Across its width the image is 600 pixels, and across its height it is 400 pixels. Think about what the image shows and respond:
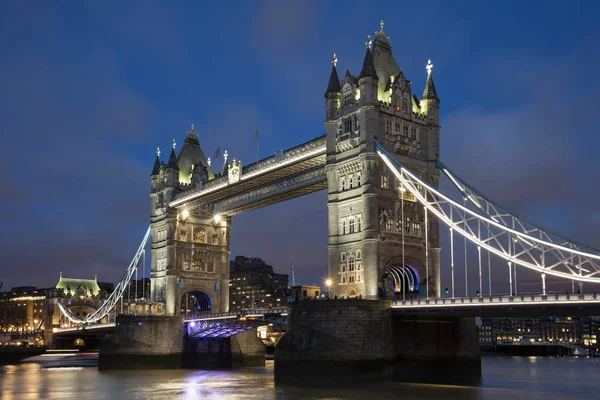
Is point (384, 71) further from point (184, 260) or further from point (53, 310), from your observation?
point (53, 310)

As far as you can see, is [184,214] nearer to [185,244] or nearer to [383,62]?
[185,244]

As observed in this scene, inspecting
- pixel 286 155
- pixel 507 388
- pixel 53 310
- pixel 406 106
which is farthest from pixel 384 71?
pixel 53 310

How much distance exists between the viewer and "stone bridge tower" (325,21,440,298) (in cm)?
5628

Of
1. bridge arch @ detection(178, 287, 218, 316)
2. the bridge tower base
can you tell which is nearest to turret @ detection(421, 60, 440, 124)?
the bridge tower base

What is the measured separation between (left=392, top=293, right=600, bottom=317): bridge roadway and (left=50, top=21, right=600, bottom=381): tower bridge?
0.27 feet

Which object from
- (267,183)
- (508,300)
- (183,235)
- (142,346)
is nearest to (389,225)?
(508,300)

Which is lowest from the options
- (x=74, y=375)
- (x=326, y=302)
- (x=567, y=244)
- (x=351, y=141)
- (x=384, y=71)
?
(x=74, y=375)

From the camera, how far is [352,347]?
4953 cm

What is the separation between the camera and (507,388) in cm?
5006

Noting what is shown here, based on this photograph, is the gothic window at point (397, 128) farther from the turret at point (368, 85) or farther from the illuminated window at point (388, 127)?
the turret at point (368, 85)

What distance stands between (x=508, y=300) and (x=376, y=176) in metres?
16.0

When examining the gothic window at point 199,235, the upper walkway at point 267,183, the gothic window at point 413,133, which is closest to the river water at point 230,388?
the upper walkway at point 267,183

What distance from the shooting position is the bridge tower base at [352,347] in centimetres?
4928

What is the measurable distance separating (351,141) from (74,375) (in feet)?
105
